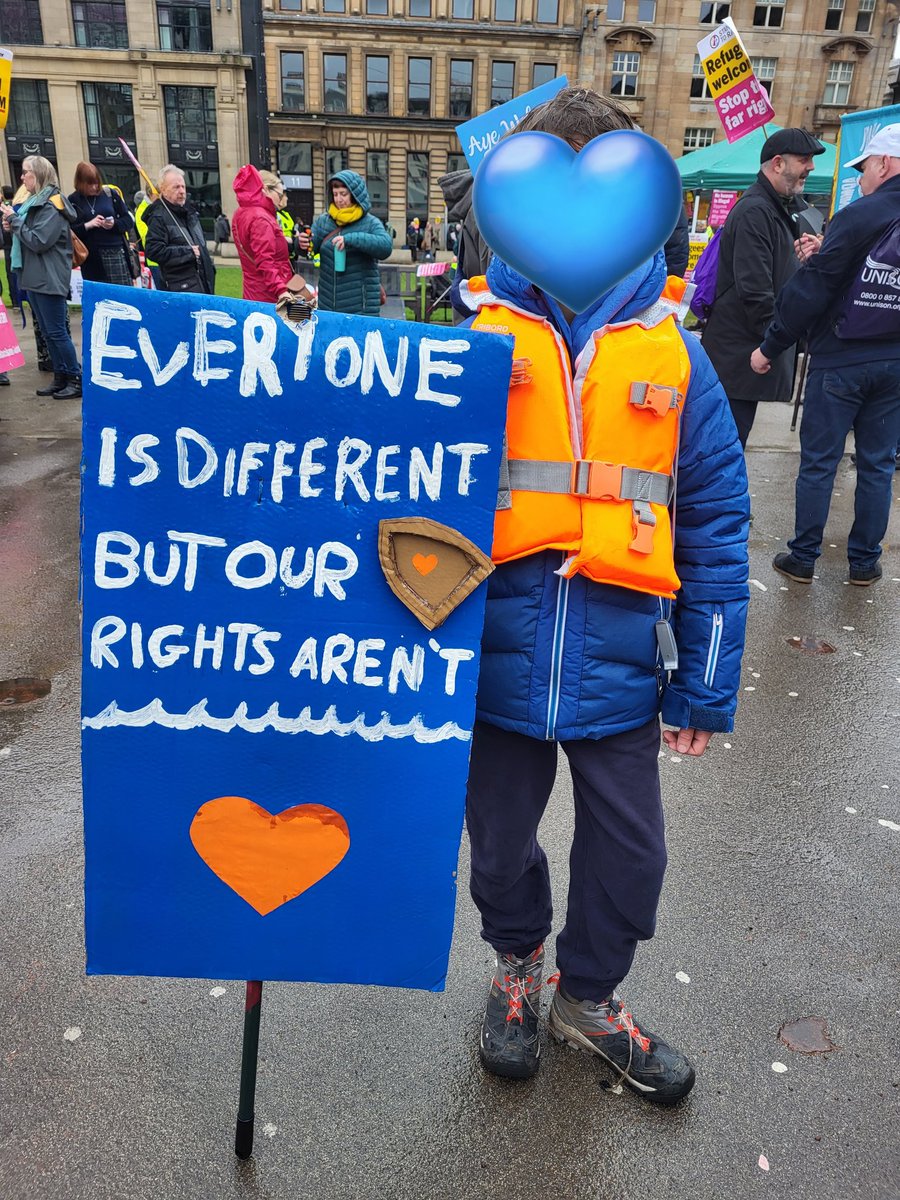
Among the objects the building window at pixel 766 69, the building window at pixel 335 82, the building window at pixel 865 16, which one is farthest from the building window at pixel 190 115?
the building window at pixel 865 16

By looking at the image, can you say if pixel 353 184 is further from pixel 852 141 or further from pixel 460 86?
pixel 460 86

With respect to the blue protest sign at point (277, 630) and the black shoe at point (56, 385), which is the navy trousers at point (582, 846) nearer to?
the blue protest sign at point (277, 630)

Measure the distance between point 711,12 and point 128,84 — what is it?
28.0 metres

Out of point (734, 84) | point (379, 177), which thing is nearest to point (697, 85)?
point (379, 177)

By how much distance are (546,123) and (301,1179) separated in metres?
1.93

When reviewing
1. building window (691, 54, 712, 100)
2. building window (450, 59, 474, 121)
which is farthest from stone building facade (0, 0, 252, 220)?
building window (691, 54, 712, 100)

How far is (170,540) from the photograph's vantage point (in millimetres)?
1375

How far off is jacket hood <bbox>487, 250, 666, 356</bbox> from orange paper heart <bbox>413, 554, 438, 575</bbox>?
48 centimetres

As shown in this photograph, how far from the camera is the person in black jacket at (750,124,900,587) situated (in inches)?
164

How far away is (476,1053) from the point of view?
→ 6.68 feet

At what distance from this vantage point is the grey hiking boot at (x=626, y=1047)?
6.31ft

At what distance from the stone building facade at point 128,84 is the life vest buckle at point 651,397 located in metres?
44.7

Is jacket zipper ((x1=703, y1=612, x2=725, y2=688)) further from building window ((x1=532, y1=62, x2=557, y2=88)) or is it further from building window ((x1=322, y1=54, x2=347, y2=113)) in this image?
building window ((x1=532, y1=62, x2=557, y2=88))

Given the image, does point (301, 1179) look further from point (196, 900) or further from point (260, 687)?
point (260, 687)
